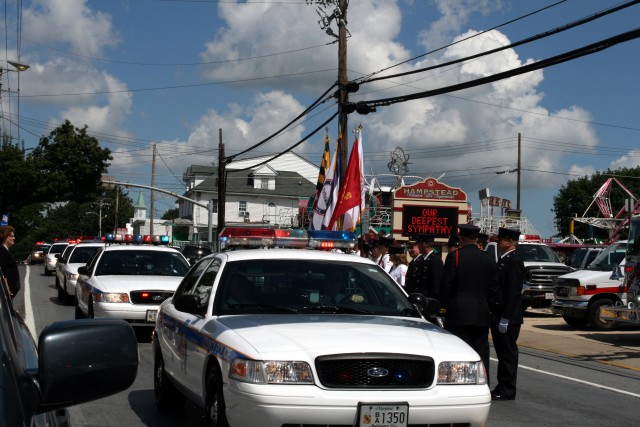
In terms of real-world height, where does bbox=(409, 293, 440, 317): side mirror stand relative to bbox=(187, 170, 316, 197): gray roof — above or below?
below

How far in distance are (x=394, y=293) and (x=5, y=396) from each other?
219 inches

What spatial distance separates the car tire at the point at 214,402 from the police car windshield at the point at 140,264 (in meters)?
9.59

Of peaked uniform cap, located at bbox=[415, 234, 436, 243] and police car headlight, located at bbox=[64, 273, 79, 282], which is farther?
police car headlight, located at bbox=[64, 273, 79, 282]

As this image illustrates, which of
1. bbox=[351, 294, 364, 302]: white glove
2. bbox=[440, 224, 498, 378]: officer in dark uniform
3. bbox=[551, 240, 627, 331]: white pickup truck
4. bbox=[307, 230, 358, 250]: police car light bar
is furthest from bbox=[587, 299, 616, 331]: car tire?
bbox=[351, 294, 364, 302]: white glove

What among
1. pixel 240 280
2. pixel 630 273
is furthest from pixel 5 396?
pixel 630 273

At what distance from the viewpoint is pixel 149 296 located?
47.0 feet

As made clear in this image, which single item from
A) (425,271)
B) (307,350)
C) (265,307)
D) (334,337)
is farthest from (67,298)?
(307,350)

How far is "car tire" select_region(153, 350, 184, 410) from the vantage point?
27.4 feet

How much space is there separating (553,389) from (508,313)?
5.97ft

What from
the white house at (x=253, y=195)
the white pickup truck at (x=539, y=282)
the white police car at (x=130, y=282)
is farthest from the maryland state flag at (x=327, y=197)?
the white house at (x=253, y=195)

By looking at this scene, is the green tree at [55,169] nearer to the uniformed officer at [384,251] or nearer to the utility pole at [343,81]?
the utility pole at [343,81]

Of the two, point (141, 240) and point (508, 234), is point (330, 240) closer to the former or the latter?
point (508, 234)

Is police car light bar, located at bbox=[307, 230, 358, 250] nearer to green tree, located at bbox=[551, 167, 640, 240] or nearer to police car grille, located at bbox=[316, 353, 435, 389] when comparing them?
police car grille, located at bbox=[316, 353, 435, 389]

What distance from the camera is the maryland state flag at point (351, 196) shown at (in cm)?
2303
